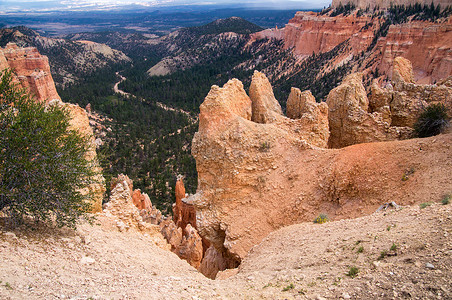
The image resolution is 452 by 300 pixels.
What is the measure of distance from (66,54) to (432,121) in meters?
126

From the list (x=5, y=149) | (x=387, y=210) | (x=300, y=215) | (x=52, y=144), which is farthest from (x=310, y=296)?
(x=5, y=149)

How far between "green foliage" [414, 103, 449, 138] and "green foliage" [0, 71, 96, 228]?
14.5m

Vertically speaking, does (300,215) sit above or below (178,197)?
above

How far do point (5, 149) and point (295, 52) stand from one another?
9042cm

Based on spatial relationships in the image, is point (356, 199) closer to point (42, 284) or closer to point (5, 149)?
point (42, 284)

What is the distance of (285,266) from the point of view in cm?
741

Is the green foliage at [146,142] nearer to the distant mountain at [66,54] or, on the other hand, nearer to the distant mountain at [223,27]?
the distant mountain at [66,54]

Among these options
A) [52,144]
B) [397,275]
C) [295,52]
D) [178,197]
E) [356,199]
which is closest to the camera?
[397,275]

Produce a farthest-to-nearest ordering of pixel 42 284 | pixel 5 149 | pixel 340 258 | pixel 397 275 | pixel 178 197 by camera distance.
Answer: pixel 178 197, pixel 5 149, pixel 340 258, pixel 42 284, pixel 397 275

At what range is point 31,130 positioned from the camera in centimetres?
770

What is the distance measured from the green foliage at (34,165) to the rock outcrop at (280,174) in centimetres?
563

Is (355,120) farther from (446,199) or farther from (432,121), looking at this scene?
(446,199)

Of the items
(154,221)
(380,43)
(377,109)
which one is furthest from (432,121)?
(380,43)

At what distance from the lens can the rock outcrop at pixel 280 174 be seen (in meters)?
10.2
